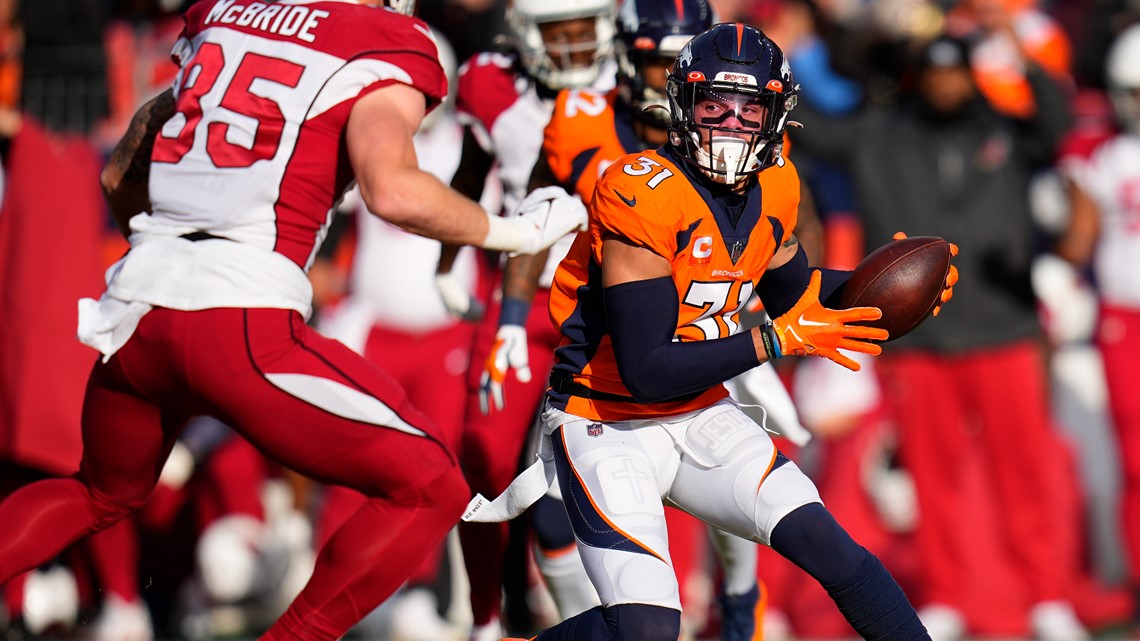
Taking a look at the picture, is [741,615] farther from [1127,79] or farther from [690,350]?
[1127,79]

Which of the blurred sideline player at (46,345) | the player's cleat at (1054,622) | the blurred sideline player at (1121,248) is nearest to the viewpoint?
the blurred sideline player at (46,345)

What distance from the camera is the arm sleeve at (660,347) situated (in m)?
3.85

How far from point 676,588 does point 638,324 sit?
589 mm

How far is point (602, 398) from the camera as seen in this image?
4129mm

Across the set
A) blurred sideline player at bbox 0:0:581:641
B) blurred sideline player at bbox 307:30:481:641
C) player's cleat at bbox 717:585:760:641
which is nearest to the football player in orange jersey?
blurred sideline player at bbox 0:0:581:641

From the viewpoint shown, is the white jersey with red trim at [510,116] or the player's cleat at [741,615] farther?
the white jersey with red trim at [510,116]

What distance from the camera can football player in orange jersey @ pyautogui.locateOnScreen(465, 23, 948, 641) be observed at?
3.87 m

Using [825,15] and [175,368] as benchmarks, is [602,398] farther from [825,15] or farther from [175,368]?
[825,15]

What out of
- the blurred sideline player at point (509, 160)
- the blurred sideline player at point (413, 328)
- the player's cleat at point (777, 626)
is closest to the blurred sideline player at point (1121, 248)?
the player's cleat at point (777, 626)

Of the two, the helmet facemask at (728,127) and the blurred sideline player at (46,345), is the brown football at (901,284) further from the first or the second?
the blurred sideline player at (46,345)

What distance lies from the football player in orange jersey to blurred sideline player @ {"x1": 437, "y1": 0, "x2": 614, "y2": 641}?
3.18 feet

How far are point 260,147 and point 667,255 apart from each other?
101 centimetres

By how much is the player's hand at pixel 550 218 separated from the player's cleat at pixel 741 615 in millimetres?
1221

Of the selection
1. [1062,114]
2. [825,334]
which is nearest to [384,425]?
[825,334]
